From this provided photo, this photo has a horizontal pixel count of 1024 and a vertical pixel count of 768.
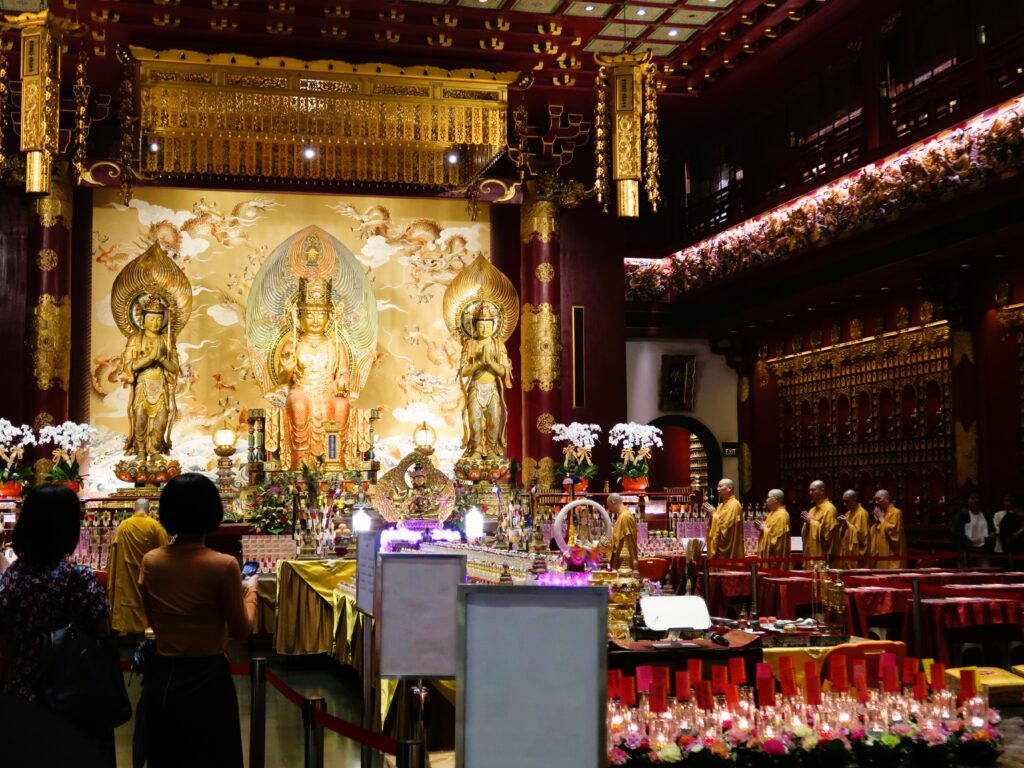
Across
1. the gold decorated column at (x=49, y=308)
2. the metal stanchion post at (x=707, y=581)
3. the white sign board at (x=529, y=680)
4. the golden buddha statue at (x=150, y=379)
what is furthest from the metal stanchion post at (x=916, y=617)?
the gold decorated column at (x=49, y=308)

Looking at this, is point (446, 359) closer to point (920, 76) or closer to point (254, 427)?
point (254, 427)

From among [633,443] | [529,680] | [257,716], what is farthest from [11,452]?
[529,680]

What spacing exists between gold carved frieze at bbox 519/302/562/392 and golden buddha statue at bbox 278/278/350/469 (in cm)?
231

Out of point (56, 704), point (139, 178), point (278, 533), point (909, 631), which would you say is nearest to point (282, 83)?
point (139, 178)

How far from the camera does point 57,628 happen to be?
3.08m

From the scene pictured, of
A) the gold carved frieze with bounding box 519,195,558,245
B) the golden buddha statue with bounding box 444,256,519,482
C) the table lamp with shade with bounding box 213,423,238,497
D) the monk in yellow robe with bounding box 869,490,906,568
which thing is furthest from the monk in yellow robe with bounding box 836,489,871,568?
the table lamp with shade with bounding box 213,423,238,497

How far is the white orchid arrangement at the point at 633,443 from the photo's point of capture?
43.2ft

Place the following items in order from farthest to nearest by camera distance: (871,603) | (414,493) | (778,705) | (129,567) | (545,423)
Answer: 1. (545,423)
2. (414,493)
3. (129,567)
4. (871,603)
5. (778,705)

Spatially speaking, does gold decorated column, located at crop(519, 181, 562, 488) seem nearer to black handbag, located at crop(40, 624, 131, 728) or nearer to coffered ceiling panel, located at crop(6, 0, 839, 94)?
coffered ceiling panel, located at crop(6, 0, 839, 94)

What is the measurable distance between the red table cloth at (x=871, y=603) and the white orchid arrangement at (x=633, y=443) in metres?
6.12

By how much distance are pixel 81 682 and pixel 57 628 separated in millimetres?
187

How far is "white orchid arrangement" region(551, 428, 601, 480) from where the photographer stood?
13.2m

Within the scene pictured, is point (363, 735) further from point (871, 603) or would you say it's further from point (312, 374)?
point (312, 374)

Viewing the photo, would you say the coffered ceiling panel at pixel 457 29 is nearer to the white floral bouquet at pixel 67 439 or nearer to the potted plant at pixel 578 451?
the white floral bouquet at pixel 67 439
